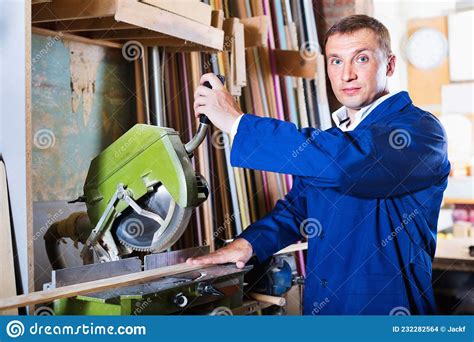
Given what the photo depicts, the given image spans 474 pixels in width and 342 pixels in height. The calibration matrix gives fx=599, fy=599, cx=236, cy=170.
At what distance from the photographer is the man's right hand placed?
6.04 feet

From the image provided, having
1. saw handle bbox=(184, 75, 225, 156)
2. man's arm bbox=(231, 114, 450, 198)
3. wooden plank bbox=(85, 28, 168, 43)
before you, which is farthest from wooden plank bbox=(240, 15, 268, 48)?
man's arm bbox=(231, 114, 450, 198)

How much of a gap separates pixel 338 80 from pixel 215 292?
0.77 metres

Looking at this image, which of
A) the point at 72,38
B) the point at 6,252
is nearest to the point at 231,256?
the point at 6,252

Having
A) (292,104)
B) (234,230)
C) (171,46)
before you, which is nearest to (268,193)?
(234,230)

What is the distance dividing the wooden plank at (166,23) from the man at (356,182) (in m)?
0.27

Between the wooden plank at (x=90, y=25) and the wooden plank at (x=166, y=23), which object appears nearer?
the wooden plank at (x=166, y=23)

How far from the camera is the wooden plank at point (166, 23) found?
168 cm

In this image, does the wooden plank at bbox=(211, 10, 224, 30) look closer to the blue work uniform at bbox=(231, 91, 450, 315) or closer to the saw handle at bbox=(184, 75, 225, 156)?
the saw handle at bbox=(184, 75, 225, 156)

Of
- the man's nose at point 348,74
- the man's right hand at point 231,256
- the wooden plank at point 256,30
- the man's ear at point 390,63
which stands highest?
the wooden plank at point 256,30

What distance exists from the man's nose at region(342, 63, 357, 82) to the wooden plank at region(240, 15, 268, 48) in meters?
0.65

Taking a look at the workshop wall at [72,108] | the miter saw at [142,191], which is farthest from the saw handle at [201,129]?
the workshop wall at [72,108]

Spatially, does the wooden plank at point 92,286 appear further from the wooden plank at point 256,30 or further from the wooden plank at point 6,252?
the wooden plank at point 256,30

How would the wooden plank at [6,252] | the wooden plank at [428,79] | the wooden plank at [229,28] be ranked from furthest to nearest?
the wooden plank at [428,79], the wooden plank at [229,28], the wooden plank at [6,252]

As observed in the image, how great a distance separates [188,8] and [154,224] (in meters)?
0.69
